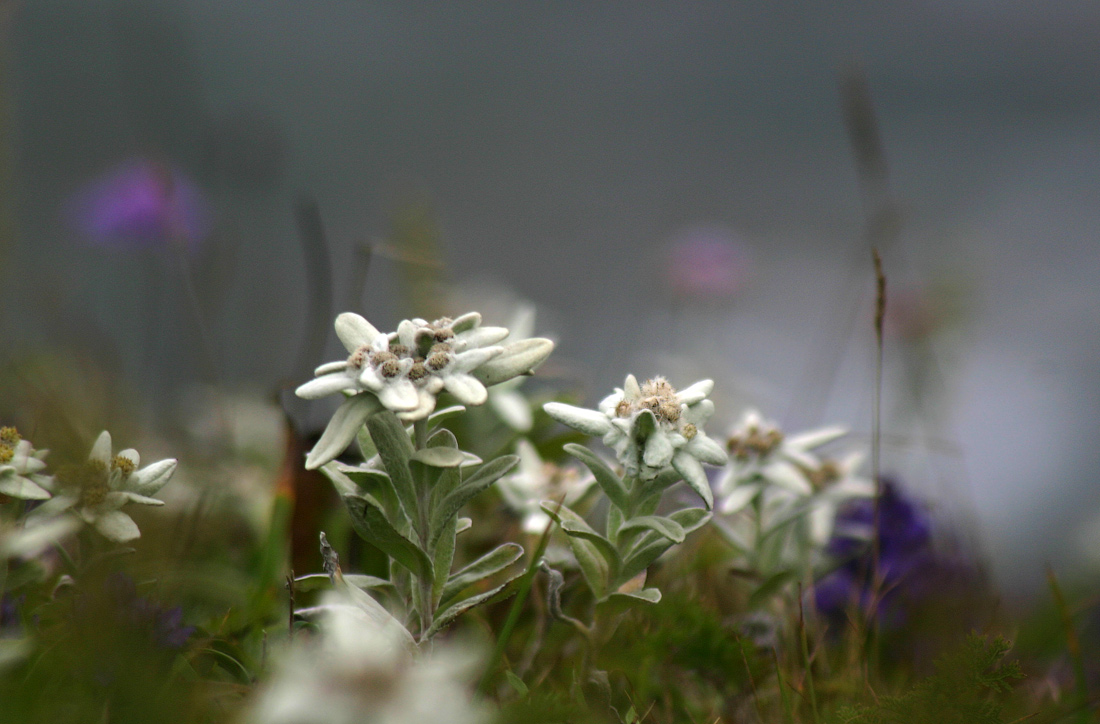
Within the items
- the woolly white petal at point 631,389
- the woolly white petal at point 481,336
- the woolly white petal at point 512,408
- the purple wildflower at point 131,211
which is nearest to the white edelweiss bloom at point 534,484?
the woolly white petal at point 512,408

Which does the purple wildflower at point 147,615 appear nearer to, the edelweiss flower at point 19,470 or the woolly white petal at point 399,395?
the edelweiss flower at point 19,470

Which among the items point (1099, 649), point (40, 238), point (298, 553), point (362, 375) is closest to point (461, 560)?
point (298, 553)

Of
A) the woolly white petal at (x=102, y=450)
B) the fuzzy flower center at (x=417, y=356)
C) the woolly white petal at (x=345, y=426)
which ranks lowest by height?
the woolly white petal at (x=102, y=450)

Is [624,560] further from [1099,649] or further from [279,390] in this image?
[1099,649]

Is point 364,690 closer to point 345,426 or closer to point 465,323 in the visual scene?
point 345,426

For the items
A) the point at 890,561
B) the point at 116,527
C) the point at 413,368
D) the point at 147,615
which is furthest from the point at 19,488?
the point at 890,561

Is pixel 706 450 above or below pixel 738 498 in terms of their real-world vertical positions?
above
